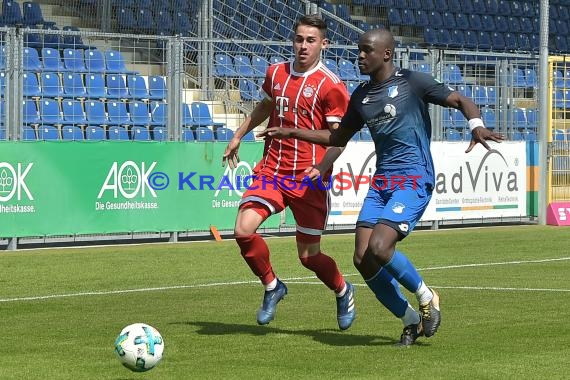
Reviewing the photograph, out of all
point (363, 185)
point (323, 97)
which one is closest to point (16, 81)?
point (363, 185)

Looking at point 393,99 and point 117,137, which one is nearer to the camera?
point 393,99

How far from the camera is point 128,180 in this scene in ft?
61.5

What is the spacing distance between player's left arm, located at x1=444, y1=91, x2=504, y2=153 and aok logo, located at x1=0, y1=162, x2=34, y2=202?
10366mm

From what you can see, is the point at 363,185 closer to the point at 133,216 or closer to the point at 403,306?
the point at 133,216

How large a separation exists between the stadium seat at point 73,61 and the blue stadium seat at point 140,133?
1.29 meters

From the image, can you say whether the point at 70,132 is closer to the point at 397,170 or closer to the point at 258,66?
the point at 258,66

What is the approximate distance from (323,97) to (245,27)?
16.7 m

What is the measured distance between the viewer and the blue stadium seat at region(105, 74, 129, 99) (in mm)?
20750

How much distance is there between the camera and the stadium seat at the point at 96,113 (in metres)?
20.3

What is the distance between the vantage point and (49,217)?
59.3 feet

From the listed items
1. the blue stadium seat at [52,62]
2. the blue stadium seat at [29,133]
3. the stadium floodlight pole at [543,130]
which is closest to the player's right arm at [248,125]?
the blue stadium seat at [29,133]

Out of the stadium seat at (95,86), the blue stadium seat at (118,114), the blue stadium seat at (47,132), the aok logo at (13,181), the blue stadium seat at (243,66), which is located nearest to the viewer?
the aok logo at (13,181)

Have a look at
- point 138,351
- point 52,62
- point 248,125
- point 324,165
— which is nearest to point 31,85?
point 52,62

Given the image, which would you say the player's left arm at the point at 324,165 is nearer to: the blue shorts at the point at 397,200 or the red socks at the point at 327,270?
the blue shorts at the point at 397,200
